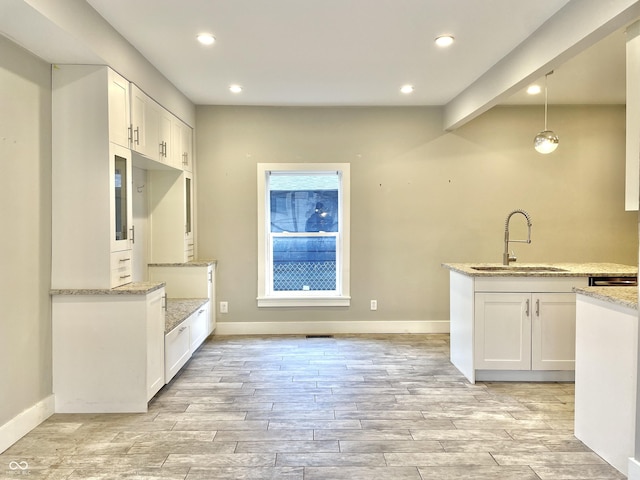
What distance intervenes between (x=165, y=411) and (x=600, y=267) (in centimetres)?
370

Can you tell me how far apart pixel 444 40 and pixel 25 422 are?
3.78 metres

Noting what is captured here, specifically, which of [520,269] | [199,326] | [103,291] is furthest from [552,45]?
[199,326]

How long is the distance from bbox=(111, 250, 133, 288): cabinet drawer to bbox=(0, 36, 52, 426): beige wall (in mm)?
390

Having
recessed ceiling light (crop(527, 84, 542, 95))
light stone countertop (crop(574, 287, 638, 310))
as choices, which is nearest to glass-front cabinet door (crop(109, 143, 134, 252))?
light stone countertop (crop(574, 287, 638, 310))

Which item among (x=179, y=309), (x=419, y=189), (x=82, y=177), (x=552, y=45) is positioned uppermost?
(x=552, y=45)

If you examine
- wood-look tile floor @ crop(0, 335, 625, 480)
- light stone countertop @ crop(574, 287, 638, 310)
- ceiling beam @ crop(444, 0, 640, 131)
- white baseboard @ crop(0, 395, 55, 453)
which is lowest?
wood-look tile floor @ crop(0, 335, 625, 480)

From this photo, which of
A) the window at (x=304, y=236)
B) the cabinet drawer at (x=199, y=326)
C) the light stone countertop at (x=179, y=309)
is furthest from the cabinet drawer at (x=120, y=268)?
the window at (x=304, y=236)

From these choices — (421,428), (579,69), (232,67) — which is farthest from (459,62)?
(421,428)

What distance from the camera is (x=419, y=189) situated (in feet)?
→ 16.3

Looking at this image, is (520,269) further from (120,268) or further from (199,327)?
(120,268)

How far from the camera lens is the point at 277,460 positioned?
2.26 meters

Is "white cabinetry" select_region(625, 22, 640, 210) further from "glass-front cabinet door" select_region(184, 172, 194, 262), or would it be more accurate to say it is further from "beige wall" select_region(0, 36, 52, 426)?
"glass-front cabinet door" select_region(184, 172, 194, 262)

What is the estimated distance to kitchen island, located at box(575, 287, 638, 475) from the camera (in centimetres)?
208

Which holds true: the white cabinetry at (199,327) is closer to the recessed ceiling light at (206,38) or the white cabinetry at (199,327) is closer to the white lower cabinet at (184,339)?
the white lower cabinet at (184,339)
